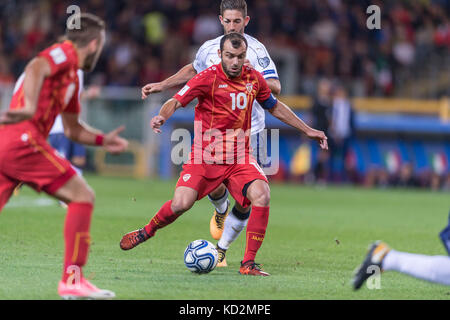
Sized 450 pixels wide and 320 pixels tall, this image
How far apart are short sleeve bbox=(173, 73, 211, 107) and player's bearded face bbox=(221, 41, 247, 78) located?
0.22m

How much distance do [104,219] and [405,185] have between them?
11072 mm

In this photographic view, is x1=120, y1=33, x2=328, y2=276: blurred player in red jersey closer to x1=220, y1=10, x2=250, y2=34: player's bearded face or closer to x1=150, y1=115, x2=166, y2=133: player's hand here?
x1=150, y1=115, x2=166, y2=133: player's hand

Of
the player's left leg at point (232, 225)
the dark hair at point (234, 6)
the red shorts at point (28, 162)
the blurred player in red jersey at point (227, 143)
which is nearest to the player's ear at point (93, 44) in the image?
the red shorts at point (28, 162)

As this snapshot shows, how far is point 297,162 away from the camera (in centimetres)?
2023

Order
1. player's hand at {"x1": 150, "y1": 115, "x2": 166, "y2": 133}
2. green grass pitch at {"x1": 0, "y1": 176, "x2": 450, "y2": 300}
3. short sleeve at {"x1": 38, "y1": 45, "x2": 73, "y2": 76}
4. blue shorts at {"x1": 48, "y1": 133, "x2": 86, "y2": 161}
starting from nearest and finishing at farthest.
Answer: short sleeve at {"x1": 38, "y1": 45, "x2": 73, "y2": 76} → green grass pitch at {"x1": 0, "y1": 176, "x2": 450, "y2": 300} → player's hand at {"x1": 150, "y1": 115, "x2": 166, "y2": 133} → blue shorts at {"x1": 48, "y1": 133, "x2": 86, "y2": 161}

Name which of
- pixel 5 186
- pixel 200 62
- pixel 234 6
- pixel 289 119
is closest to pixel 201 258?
pixel 289 119

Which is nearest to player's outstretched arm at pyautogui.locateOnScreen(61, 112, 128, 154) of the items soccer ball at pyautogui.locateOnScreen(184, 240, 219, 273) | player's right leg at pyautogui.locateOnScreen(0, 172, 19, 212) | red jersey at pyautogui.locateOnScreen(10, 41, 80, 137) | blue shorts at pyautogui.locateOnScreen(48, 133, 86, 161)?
red jersey at pyautogui.locateOnScreen(10, 41, 80, 137)

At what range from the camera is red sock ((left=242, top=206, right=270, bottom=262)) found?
736 cm

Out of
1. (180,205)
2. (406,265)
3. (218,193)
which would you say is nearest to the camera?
(406,265)

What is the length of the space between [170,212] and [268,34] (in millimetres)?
18046

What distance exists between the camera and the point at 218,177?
24.8 feet

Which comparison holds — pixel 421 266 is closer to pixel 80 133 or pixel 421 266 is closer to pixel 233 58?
pixel 80 133

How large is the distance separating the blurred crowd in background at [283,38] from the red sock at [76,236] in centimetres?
1708
